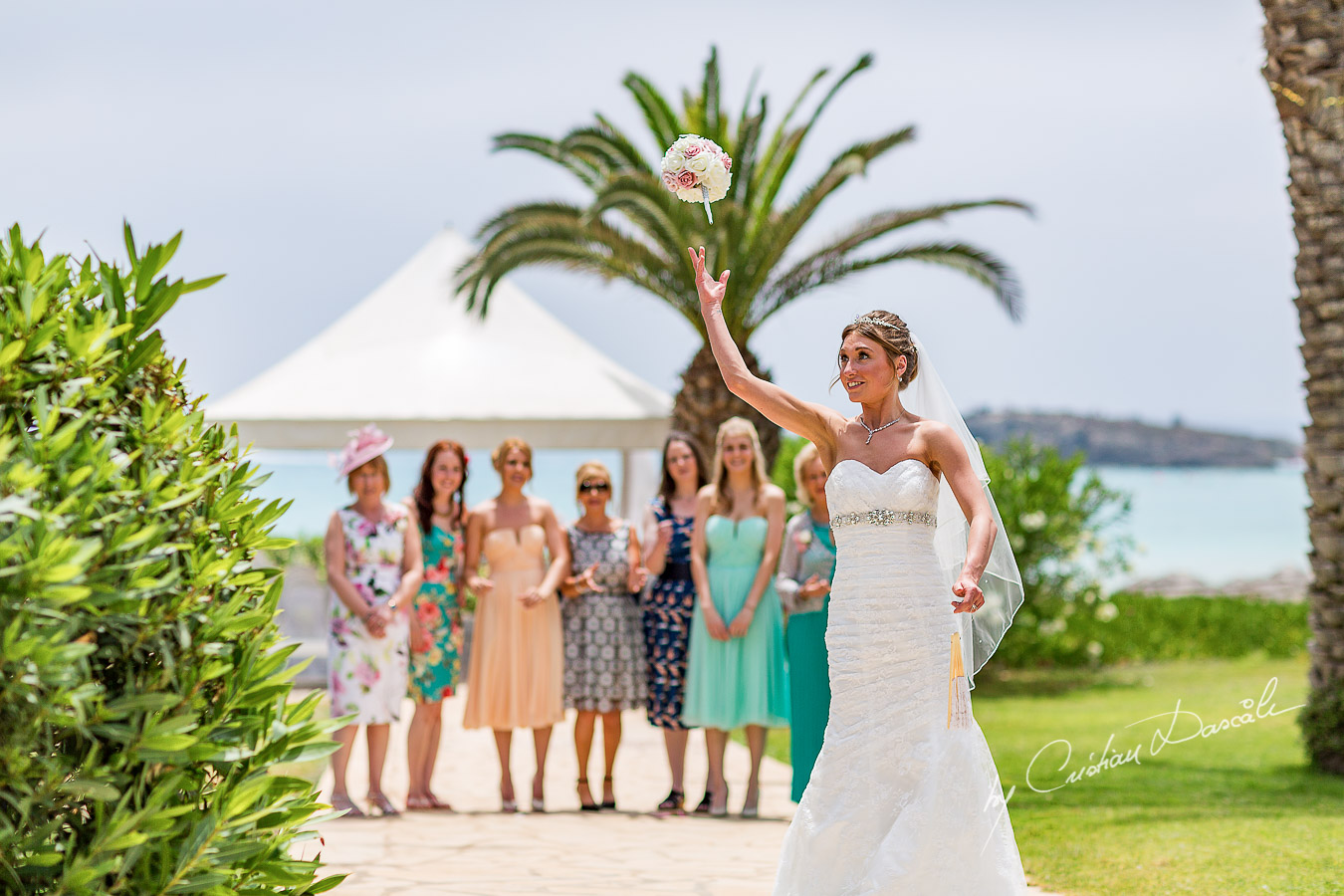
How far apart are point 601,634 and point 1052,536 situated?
840cm

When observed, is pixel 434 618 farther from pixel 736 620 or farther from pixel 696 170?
pixel 696 170

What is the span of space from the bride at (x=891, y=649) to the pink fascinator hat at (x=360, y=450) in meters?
3.39

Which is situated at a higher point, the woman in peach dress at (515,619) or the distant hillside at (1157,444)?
the distant hillside at (1157,444)

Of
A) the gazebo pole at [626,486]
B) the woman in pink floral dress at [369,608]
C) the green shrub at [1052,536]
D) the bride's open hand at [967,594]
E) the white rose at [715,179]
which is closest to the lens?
the bride's open hand at [967,594]

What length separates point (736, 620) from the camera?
692 cm

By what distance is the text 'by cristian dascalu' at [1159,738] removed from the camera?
821cm

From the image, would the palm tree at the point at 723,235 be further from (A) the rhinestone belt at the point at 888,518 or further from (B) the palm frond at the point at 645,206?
(A) the rhinestone belt at the point at 888,518

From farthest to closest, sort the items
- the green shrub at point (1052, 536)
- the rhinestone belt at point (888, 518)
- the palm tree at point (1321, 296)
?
1. the green shrub at point (1052, 536)
2. the palm tree at point (1321, 296)
3. the rhinestone belt at point (888, 518)

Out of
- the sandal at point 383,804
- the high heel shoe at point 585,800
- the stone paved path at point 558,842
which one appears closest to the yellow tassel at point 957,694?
the stone paved path at point 558,842

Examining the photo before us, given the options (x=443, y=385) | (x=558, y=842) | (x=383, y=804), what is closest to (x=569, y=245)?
(x=443, y=385)

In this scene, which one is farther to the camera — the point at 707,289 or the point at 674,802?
the point at 674,802

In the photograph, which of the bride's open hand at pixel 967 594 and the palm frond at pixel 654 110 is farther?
the palm frond at pixel 654 110

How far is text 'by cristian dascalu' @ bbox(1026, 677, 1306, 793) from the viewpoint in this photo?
8.21 metres
